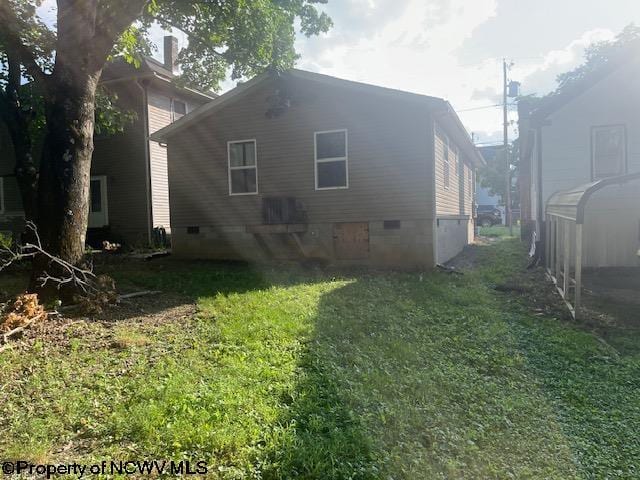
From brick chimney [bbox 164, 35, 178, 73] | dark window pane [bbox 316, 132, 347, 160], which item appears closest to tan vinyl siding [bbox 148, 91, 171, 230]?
brick chimney [bbox 164, 35, 178, 73]

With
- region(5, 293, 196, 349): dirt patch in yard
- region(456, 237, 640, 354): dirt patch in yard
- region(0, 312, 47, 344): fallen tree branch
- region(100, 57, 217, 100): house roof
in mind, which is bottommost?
region(456, 237, 640, 354): dirt patch in yard

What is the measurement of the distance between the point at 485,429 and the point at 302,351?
6.58 feet

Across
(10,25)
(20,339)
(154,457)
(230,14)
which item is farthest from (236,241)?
(154,457)

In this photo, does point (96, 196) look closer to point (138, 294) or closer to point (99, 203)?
point (99, 203)

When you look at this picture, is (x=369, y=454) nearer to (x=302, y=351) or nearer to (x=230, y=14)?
(x=302, y=351)

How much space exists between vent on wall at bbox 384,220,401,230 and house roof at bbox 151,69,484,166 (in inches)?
106

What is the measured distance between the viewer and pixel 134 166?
51.9 ft

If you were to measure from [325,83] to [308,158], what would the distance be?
1.85 meters

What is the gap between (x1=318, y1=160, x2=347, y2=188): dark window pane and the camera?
11.0m

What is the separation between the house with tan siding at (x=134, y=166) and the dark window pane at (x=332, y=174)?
7.20 m

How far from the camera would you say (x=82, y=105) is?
21.6ft

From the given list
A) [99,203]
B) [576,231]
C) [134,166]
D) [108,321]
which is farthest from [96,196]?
[576,231]

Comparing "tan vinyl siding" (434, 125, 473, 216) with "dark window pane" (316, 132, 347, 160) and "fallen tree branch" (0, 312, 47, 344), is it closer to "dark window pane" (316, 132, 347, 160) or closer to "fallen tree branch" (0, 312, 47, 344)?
"dark window pane" (316, 132, 347, 160)

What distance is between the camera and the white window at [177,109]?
55.0ft
